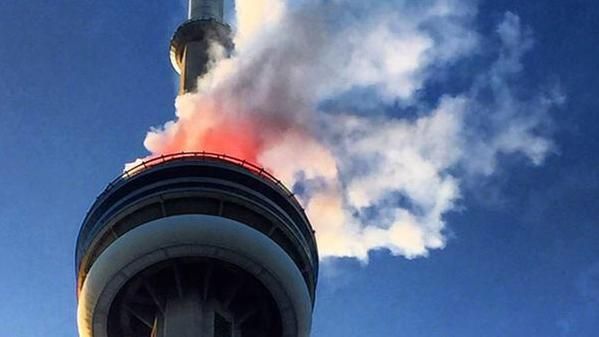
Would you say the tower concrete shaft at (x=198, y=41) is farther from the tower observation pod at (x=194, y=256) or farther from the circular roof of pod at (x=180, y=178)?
the tower observation pod at (x=194, y=256)

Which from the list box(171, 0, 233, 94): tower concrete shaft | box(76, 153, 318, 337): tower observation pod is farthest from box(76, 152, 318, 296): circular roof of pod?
box(171, 0, 233, 94): tower concrete shaft

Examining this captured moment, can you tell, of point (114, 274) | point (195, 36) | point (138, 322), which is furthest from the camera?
point (195, 36)

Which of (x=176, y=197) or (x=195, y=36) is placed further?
(x=195, y=36)

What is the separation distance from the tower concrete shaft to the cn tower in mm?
18302

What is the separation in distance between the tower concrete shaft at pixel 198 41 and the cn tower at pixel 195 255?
1830 cm

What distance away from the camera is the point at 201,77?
86.6 metres

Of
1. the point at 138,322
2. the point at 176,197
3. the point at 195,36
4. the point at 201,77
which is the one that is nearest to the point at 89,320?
the point at 138,322

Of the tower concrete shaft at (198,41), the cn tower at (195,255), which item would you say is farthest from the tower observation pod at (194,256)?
the tower concrete shaft at (198,41)

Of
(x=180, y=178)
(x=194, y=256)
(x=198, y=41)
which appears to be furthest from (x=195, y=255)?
(x=198, y=41)

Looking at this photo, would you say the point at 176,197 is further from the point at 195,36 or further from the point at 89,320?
the point at 195,36

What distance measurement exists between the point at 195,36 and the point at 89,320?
3431cm

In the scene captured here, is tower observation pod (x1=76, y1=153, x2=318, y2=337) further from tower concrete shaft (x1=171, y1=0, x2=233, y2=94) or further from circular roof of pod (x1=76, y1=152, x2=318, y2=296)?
tower concrete shaft (x1=171, y1=0, x2=233, y2=94)

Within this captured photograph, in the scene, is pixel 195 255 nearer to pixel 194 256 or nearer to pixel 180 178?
pixel 194 256

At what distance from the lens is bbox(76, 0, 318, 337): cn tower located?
65.5m
